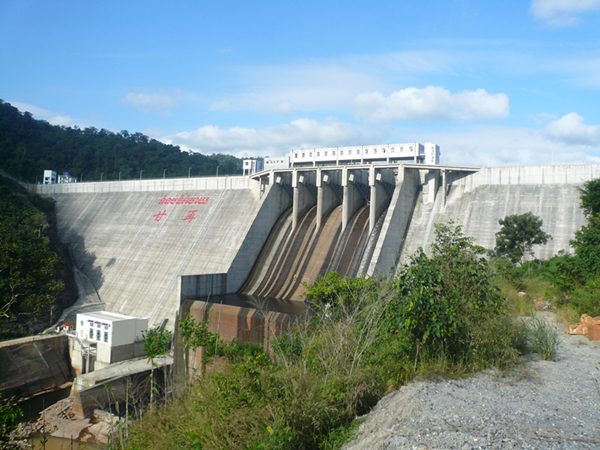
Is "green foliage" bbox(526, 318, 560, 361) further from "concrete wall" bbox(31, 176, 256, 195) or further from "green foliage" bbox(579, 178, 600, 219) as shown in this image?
"concrete wall" bbox(31, 176, 256, 195)

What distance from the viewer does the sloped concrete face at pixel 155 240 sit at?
2958 cm

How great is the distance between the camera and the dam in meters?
23.7

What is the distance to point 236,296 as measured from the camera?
88.1 feet

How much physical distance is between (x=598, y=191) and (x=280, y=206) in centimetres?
1906

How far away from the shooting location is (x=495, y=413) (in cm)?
602

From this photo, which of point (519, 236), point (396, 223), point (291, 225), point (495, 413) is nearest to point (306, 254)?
point (291, 225)

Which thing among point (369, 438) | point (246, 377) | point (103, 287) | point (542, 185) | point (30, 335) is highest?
point (542, 185)

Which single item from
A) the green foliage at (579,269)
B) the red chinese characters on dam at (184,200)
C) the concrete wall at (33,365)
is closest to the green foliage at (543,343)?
the green foliage at (579,269)

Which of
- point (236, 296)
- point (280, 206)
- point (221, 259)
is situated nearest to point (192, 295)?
point (236, 296)

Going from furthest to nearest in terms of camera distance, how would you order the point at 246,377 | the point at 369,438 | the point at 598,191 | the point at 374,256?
the point at 374,256 < the point at 598,191 < the point at 246,377 < the point at 369,438

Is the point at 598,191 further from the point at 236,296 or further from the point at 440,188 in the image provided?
the point at 236,296

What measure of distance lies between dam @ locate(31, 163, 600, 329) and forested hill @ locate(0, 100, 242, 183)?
3076 centimetres

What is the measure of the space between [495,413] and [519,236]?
1706cm

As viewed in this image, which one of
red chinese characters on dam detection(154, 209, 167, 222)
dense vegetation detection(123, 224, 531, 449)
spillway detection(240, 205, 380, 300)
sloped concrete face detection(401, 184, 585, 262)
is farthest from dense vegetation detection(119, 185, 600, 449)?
red chinese characters on dam detection(154, 209, 167, 222)
